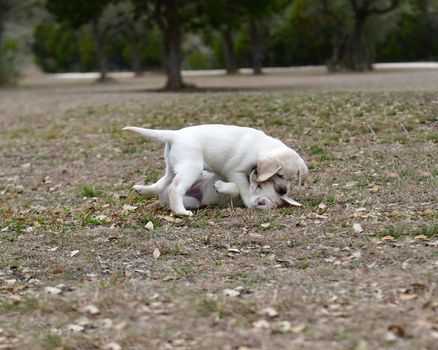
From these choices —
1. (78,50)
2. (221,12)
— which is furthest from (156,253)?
(78,50)

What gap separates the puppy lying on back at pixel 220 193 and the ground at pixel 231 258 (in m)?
0.13

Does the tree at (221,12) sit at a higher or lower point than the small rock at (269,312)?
higher

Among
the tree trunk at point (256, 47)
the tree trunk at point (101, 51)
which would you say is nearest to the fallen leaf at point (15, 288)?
the tree trunk at point (101, 51)

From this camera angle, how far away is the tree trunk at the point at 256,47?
149ft

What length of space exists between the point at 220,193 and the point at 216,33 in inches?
1842

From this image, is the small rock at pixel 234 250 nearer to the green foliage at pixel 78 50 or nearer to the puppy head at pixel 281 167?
the puppy head at pixel 281 167

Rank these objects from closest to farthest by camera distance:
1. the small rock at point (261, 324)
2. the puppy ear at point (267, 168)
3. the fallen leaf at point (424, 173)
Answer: the small rock at point (261, 324)
the puppy ear at point (267, 168)
the fallen leaf at point (424, 173)

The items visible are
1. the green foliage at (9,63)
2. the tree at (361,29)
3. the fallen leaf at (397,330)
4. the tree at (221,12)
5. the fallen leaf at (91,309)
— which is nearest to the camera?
the fallen leaf at (397,330)

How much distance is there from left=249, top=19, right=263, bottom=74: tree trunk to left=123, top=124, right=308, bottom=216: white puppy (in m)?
38.3

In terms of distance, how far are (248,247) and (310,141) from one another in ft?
17.7

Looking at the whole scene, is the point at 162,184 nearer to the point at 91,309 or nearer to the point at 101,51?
the point at 91,309

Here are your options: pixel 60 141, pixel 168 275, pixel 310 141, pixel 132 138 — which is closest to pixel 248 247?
pixel 168 275

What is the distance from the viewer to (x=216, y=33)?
5319 cm

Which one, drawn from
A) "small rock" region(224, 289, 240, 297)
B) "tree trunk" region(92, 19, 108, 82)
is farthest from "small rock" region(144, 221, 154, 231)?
"tree trunk" region(92, 19, 108, 82)
